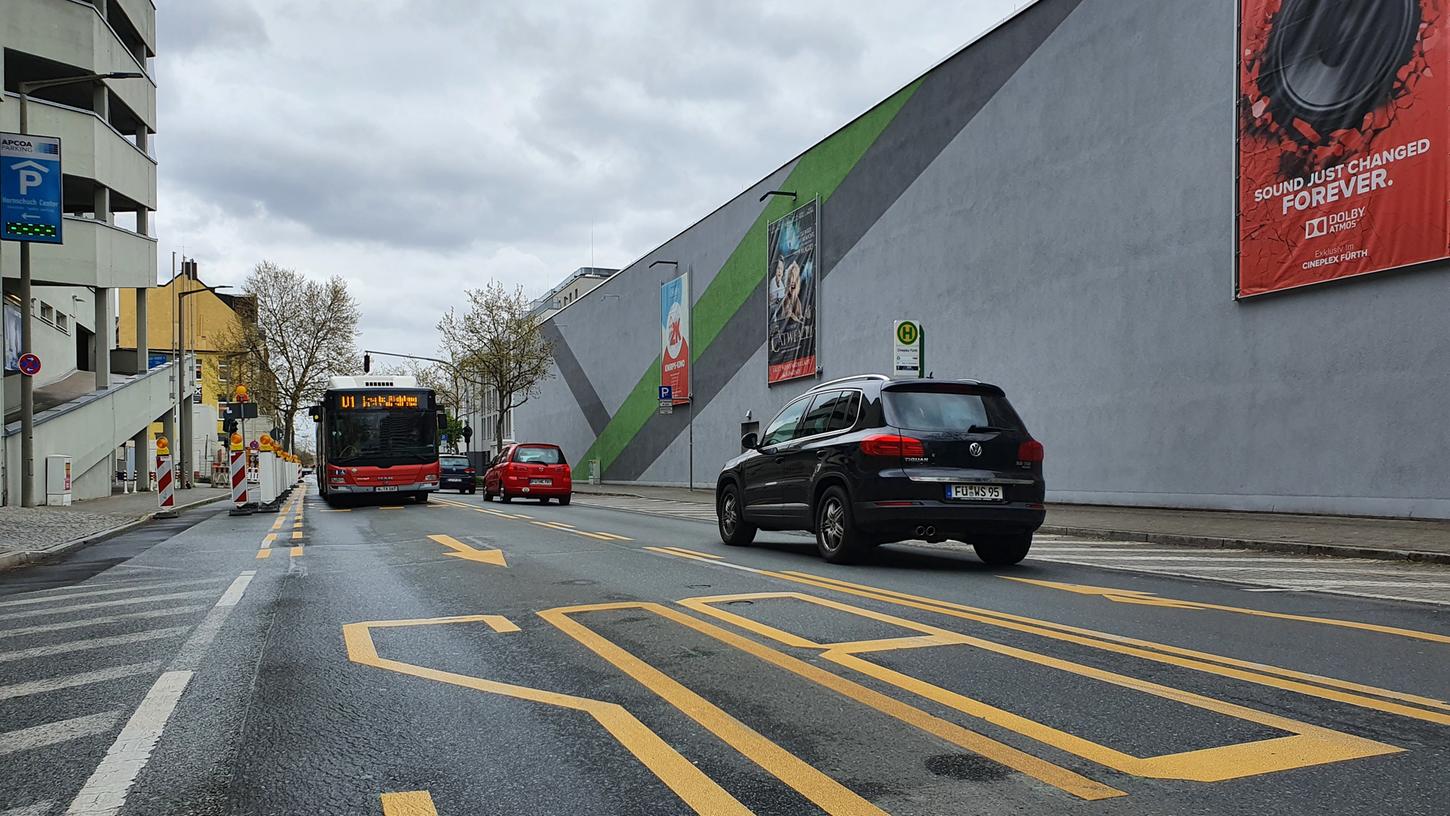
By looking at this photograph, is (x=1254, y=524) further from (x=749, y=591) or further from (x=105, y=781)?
(x=105, y=781)

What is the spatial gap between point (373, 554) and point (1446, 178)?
1448 centimetres

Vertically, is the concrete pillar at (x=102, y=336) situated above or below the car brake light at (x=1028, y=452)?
above

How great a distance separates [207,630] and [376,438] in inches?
762

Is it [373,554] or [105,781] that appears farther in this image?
[373,554]

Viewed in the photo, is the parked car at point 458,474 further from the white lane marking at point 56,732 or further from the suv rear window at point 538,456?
the white lane marking at point 56,732

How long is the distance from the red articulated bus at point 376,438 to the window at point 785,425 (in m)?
15.6

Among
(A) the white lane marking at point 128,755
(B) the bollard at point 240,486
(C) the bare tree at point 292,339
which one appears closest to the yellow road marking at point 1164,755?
(A) the white lane marking at point 128,755

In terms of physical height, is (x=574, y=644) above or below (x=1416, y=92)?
below

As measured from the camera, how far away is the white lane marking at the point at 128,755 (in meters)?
3.28

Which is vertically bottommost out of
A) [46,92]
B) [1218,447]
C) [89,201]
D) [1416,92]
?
[1218,447]

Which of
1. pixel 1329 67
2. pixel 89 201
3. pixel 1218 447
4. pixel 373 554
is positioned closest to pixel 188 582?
pixel 373 554

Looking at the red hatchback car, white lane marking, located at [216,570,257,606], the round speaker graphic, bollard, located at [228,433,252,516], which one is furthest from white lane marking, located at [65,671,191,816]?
the red hatchback car

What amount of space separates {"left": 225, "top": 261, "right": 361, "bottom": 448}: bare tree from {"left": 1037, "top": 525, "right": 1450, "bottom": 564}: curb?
5065cm

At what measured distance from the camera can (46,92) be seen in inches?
1205
